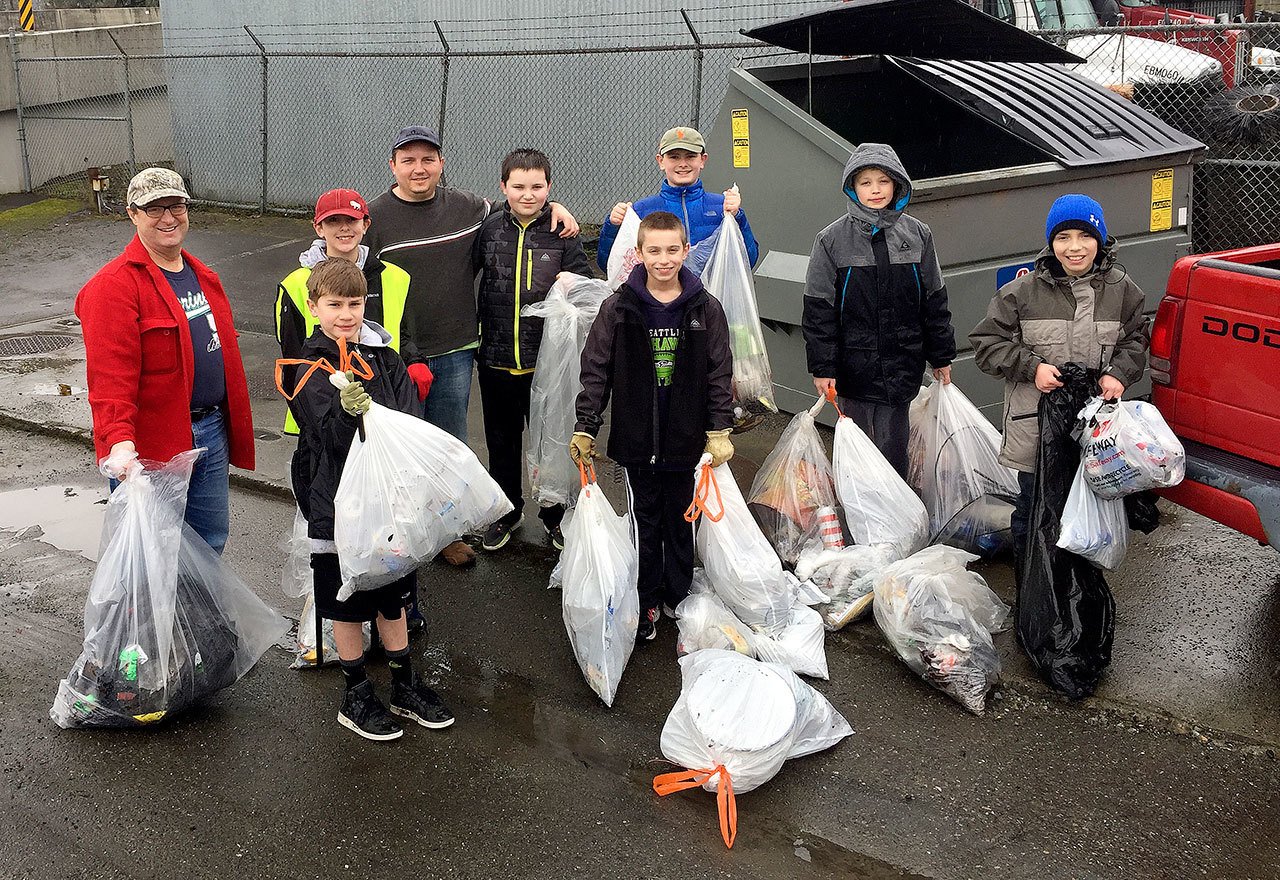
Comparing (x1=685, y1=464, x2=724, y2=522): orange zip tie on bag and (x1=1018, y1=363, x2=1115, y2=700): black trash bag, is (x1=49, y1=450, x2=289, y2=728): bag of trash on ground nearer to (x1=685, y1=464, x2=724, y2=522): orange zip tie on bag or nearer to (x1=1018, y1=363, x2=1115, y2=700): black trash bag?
(x1=685, y1=464, x2=724, y2=522): orange zip tie on bag

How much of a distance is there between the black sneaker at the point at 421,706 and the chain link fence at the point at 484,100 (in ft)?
16.7

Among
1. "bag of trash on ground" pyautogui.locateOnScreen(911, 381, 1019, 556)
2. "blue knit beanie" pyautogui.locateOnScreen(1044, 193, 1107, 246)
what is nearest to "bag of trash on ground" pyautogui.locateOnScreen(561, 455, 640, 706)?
"bag of trash on ground" pyautogui.locateOnScreen(911, 381, 1019, 556)

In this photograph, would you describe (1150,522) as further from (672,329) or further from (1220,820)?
(672,329)

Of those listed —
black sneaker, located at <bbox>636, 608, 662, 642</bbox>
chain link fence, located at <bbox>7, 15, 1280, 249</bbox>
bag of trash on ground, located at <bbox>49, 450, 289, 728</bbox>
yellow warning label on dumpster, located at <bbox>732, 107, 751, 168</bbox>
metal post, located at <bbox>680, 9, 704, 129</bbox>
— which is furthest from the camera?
metal post, located at <bbox>680, 9, 704, 129</bbox>

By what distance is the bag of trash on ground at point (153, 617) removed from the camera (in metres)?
3.45

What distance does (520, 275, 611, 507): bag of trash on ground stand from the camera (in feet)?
14.5

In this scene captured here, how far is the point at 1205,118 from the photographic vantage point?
25.5 feet

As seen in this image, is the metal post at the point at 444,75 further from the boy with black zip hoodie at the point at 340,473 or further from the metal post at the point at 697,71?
the boy with black zip hoodie at the point at 340,473

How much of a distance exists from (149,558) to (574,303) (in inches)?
69.8

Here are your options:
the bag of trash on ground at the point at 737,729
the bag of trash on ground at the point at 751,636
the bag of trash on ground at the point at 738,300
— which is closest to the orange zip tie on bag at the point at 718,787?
the bag of trash on ground at the point at 737,729

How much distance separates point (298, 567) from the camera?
4199 mm

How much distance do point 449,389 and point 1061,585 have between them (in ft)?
7.63

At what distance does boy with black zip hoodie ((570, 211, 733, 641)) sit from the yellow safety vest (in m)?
0.64

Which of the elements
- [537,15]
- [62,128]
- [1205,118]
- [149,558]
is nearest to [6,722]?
[149,558]
